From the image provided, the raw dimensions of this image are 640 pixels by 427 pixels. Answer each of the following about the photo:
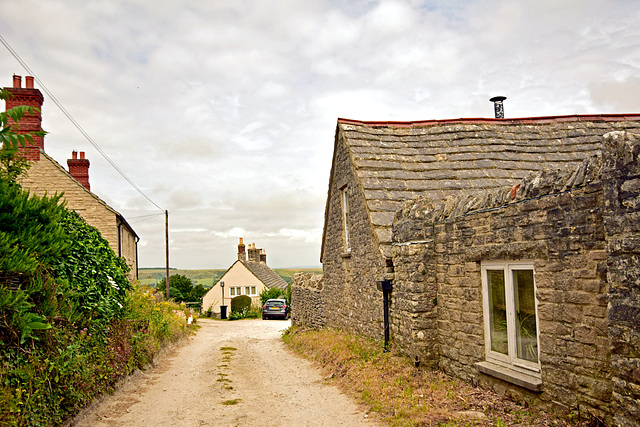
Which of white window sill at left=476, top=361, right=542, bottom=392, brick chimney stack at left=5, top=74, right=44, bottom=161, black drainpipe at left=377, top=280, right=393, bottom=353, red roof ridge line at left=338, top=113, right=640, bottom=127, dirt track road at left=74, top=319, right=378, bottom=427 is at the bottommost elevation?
dirt track road at left=74, top=319, right=378, bottom=427

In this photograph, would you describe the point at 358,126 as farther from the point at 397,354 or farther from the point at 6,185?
the point at 6,185

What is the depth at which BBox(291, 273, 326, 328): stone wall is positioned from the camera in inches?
651

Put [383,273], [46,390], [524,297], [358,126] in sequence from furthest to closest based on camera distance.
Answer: [358,126] → [383,273] → [524,297] → [46,390]

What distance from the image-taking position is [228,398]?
8.63 m

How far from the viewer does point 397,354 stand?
898 cm

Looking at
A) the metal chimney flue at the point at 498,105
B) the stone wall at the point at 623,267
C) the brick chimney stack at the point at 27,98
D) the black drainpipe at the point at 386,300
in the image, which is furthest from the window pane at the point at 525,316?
the brick chimney stack at the point at 27,98

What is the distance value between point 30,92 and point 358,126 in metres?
11.9

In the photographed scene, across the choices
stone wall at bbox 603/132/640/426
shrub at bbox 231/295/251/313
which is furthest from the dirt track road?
shrub at bbox 231/295/251/313

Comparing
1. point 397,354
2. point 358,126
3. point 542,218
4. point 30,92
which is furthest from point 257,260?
point 542,218

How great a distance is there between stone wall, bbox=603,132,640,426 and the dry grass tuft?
0.99 m

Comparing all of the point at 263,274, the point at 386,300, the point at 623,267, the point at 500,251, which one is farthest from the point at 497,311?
the point at 263,274

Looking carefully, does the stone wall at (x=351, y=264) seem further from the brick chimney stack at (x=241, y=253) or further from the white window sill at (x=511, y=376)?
the brick chimney stack at (x=241, y=253)

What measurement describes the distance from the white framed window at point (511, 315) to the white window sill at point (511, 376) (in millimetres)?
86

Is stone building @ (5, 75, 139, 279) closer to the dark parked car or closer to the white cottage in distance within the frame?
the dark parked car
